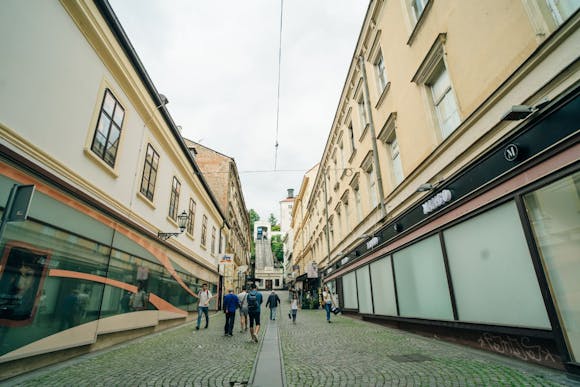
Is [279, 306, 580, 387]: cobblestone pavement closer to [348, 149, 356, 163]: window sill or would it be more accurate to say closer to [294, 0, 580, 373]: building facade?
[294, 0, 580, 373]: building facade

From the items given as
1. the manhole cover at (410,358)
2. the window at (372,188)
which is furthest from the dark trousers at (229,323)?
the window at (372,188)

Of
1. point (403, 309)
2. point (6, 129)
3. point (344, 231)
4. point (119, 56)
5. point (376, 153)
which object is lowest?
point (403, 309)

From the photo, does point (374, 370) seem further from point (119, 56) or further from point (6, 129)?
point (119, 56)

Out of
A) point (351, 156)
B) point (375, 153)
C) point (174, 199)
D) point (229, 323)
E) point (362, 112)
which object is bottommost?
point (229, 323)

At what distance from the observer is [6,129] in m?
4.96

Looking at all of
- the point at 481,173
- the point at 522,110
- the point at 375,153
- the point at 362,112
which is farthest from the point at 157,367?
the point at 362,112

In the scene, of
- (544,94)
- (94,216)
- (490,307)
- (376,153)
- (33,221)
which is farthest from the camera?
(376,153)

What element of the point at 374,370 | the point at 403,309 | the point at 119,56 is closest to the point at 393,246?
the point at 403,309

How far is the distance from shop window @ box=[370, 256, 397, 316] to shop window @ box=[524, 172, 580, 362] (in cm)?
663

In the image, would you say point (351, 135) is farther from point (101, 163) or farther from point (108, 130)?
point (101, 163)

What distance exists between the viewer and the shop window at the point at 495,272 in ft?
16.6

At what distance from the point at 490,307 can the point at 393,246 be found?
5011mm

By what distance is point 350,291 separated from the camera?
1728 cm

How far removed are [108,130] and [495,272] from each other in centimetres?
1012
